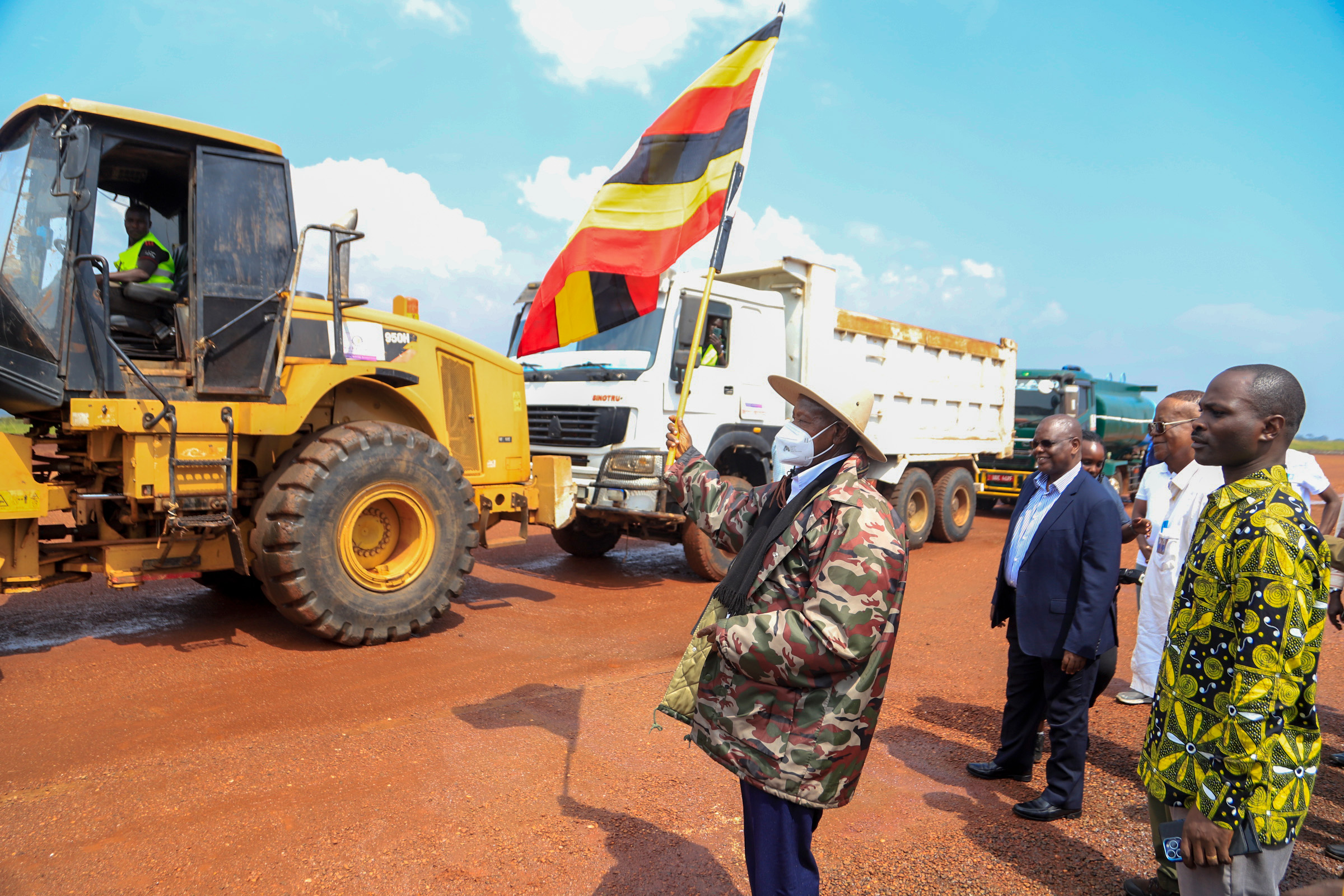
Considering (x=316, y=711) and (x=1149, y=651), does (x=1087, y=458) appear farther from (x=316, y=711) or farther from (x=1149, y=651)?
(x=316, y=711)

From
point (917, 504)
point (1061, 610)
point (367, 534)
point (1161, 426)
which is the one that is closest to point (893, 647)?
point (1061, 610)

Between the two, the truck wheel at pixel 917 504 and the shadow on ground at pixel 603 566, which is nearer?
the shadow on ground at pixel 603 566

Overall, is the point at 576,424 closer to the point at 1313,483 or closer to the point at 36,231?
the point at 36,231

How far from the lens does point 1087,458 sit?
15.8 ft

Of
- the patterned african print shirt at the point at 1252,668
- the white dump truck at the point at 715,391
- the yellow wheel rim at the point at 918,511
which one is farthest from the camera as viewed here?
the yellow wheel rim at the point at 918,511

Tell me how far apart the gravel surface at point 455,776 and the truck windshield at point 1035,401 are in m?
9.60

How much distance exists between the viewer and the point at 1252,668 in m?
1.94

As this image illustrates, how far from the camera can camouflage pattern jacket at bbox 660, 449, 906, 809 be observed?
2006 mm

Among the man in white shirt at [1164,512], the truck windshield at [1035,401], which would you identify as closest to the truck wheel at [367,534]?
the man in white shirt at [1164,512]

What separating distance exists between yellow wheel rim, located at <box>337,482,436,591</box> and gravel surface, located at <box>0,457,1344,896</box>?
49 cm

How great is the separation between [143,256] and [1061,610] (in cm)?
562

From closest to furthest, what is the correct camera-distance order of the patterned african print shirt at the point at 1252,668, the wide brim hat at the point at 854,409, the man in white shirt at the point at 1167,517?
the patterned african print shirt at the point at 1252,668
the wide brim hat at the point at 854,409
the man in white shirt at the point at 1167,517

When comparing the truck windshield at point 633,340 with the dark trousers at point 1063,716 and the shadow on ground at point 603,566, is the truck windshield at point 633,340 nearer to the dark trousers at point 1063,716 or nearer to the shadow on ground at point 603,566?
the shadow on ground at point 603,566

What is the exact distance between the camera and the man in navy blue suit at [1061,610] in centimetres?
352
